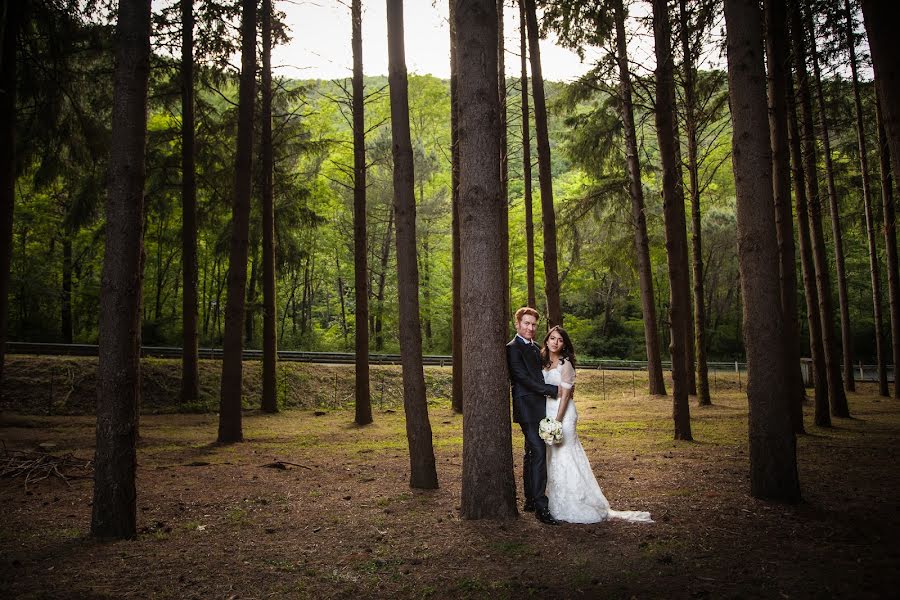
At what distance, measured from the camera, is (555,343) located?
240 inches

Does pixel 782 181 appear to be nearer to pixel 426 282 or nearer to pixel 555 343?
pixel 555 343

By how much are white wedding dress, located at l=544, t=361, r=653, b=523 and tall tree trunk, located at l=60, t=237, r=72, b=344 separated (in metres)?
26.0

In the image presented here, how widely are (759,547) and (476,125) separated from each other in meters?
4.62

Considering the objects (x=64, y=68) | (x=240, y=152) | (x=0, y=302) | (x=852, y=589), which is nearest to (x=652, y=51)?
(x=240, y=152)

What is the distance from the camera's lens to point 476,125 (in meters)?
5.80

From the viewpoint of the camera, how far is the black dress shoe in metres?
5.54

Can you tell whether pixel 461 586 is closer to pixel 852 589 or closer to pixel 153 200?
pixel 852 589

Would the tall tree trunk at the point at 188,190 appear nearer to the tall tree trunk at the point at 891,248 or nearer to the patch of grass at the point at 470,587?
the patch of grass at the point at 470,587

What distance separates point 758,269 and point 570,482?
10.5ft

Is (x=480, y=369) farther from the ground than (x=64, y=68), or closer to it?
closer to it

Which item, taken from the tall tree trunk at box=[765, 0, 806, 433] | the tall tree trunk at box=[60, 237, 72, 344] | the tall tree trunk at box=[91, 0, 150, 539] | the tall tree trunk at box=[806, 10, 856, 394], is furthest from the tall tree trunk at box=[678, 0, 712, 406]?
the tall tree trunk at box=[60, 237, 72, 344]

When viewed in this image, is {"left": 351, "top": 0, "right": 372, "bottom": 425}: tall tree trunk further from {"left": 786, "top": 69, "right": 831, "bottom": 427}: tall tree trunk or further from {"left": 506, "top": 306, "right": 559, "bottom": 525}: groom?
{"left": 786, "top": 69, "right": 831, "bottom": 427}: tall tree trunk

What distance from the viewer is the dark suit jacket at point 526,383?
596 centimetres

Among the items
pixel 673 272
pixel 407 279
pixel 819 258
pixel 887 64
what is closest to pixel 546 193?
pixel 673 272
